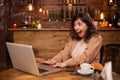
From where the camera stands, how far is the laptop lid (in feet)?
6.46

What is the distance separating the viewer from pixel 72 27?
9.81 feet

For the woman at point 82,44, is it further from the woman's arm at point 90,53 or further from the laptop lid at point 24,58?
the laptop lid at point 24,58

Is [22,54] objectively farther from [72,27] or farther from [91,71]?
[72,27]

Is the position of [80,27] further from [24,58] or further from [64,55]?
[24,58]

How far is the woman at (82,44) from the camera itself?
2.67 meters

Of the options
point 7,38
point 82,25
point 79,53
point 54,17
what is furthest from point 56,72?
point 54,17

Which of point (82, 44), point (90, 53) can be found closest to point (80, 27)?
point (82, 44)

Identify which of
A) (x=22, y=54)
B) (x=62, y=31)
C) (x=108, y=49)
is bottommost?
(x=108, y=49)

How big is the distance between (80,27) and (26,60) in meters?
0.97

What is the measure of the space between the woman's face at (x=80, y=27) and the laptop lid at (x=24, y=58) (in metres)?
0.86

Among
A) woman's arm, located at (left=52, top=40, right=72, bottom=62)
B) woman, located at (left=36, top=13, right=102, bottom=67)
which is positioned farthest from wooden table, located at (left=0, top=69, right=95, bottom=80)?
woman's arm, located at (left=52, top=40, right=72, bottom=62)

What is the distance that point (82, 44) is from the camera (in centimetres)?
283

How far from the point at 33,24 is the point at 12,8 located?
0.97 metres

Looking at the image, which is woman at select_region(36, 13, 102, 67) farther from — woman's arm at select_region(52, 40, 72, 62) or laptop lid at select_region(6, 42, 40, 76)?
laptop lid at select_region(6, 42, 40, 76)
